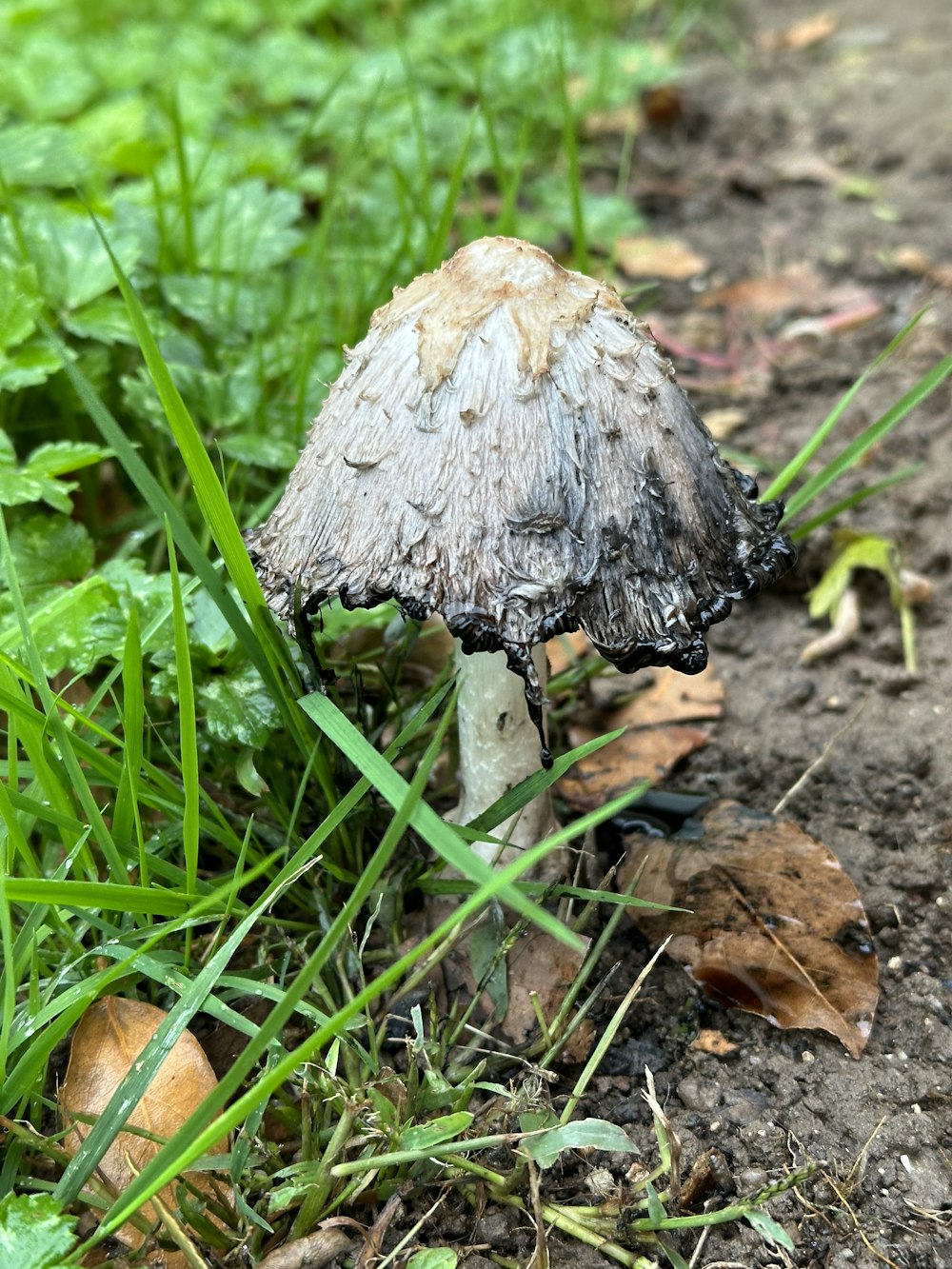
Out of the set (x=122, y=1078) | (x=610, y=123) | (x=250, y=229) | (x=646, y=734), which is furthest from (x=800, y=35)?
(x=122, y=1078)

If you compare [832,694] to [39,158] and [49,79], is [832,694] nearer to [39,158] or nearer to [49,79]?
[39,158]

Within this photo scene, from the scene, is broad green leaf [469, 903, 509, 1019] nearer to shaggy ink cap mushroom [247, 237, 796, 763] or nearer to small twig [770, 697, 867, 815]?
shaggy ink cap mushroom [247, 237, 796, 763]

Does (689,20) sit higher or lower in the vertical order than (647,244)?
higher

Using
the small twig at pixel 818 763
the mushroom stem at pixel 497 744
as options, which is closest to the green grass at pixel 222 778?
the mushroom stem at pixel 497 744

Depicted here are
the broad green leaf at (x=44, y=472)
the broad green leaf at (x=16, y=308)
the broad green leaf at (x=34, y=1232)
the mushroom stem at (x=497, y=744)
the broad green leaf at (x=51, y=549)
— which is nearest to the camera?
the broad green leaf at (x=34, y=1232)

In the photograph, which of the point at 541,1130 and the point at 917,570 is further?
the point at 917,570

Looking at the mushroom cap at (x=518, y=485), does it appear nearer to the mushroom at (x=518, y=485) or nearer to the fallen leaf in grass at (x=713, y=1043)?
the mushroom at (x=518, y=485)

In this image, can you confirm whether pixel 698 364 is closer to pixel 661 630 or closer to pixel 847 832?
pixel 847 832

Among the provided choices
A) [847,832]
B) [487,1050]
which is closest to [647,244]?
[847,832]
